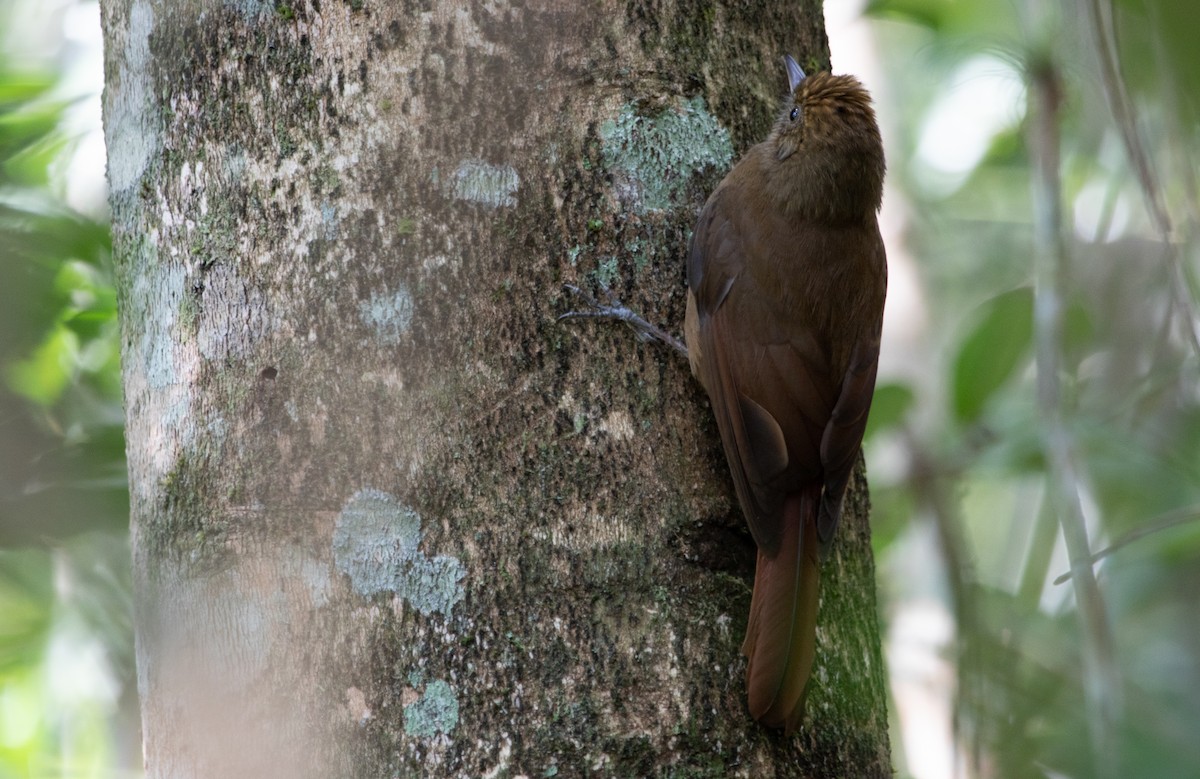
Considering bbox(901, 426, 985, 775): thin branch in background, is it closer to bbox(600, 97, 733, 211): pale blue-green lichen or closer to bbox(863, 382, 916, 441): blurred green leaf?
bbox(863, 382, 916, 441): blurred green leaf

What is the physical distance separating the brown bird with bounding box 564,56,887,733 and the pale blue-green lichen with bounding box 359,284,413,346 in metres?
0.27

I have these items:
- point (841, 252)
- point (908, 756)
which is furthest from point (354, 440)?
point (908, 756)

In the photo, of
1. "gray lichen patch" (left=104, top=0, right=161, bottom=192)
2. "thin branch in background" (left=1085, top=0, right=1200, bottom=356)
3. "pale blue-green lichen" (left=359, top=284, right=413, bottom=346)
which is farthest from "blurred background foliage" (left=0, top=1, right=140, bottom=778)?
"thin branch in background" (left=1085, top=0, right=1200, bottom=356)

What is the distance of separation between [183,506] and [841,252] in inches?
59.1

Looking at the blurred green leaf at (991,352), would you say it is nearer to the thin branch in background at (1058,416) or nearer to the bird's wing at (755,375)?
the thin branch in background at (1058,416)

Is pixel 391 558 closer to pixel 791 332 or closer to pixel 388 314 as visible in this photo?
pixel 388 314

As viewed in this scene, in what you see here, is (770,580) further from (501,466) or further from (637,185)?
(637,185)

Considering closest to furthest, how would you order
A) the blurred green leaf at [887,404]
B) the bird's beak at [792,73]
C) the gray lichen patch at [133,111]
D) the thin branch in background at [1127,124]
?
the gray lichen patch at [133,111] → the bird's beak at [792,73] → the thin branch in background at [1127,124] → the blurred green leaf at [887,404]

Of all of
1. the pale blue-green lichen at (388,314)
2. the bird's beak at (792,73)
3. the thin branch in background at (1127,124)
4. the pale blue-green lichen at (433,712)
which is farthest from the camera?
the thin branch in background at (1127,124)

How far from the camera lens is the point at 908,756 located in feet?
16.7

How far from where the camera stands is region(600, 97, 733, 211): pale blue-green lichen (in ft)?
6.39

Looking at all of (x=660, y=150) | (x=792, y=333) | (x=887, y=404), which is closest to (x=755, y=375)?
(x=792, y=333)

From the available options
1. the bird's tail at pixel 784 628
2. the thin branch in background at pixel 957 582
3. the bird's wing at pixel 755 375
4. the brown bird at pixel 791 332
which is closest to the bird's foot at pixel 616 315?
the brown bird at pixel 791 332

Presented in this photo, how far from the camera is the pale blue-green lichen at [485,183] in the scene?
1.82 meters
